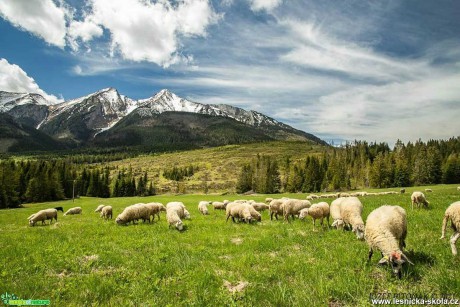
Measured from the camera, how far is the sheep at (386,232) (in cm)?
995

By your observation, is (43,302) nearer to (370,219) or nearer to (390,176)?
(370,219)

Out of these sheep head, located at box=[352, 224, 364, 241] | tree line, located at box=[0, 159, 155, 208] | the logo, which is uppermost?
sheep head, located at box=[352, 224, 364, 241]

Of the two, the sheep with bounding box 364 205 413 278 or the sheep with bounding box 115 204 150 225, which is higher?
the sheep with bounding box 364 205 413 278

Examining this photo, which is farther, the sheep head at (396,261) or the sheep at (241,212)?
the sheep at (241,212)

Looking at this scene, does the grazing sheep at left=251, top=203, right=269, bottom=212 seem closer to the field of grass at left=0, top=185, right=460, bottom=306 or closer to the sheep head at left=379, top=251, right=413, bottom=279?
the field of grass at left=0, top=185, right=460, bottom=306

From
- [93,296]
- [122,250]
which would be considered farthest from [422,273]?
[122,250]

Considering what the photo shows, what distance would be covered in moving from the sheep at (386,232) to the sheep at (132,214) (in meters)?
21.1

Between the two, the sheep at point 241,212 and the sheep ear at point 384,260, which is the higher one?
the sheep ear at point 384,260

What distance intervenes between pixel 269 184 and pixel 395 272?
12126 cm

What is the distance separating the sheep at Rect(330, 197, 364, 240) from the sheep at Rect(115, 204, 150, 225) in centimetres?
1728

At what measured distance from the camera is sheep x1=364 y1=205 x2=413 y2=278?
32.6ft

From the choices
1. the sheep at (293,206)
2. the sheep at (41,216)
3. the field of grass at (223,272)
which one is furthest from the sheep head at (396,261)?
the sheep at (41,216)

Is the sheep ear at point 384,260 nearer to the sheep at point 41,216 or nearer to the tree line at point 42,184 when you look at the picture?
the sheep at point 41,216

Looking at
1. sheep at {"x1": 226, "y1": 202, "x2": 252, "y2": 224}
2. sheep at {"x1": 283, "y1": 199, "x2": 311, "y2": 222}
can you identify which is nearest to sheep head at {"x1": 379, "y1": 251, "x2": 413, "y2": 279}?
sheep at {"x1": 226, "y1": 202, "x2": 252, "y2": 224}
